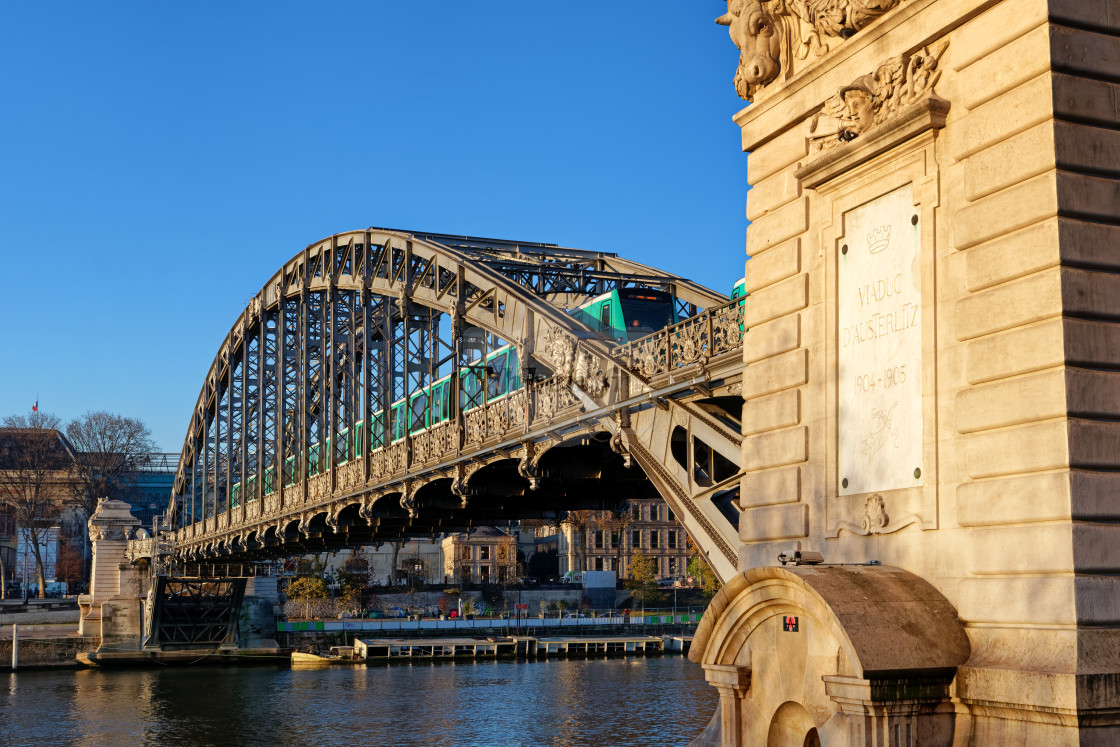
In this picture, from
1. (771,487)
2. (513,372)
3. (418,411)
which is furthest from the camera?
(418,411)

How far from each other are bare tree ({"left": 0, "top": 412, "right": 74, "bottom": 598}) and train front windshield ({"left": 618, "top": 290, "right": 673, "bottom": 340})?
3102 inches

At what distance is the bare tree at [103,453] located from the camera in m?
104

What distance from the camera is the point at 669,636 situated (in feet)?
300

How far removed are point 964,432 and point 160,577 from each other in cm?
7771

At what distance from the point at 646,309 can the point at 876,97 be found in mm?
20068

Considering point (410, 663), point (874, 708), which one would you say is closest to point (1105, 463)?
point (874, 708)

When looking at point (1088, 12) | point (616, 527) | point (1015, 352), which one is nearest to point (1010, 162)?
point (1088, 12)

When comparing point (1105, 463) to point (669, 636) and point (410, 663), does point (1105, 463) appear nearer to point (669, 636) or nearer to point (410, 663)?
point (410, 663)

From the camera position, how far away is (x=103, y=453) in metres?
105

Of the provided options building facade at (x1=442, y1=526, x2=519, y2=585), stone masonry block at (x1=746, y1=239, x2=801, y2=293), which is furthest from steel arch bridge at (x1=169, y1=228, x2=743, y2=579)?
building facade at (x1=442, y1=526, x2=519, y2=585)

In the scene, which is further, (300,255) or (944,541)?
(300,255)

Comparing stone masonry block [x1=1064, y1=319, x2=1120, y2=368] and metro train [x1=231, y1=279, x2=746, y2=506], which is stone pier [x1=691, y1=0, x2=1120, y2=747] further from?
metro train [x1=231, y1=279, x2=746, y2=506]

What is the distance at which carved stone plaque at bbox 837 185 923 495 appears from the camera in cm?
1070

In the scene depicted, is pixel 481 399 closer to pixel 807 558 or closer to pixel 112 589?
pixel 807 558
